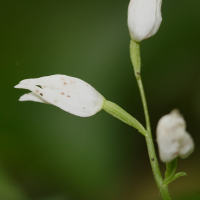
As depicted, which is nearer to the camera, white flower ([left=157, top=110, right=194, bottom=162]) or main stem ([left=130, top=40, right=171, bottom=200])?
white flower ([left=157, top=110, right=194, bottom=162])

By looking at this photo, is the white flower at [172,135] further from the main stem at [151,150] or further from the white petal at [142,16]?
the white petal at [142,16]

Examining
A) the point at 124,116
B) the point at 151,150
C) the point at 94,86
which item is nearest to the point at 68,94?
the point at 124,116

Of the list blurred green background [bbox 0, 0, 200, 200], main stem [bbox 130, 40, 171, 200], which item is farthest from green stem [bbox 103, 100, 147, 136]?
blurred green background [bbox 0, 0, 200, 200]

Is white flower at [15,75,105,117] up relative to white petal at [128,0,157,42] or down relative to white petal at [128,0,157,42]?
down

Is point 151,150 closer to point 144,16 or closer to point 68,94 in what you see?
point 68,94

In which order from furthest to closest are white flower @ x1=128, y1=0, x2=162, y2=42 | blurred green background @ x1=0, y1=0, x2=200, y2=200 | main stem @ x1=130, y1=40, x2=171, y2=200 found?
blurred green background @ x1=0, y1=0, x2=200, y2=200 < white flower @ x1=128, y1=0, x2=162, y2=42 < main stem @ x1=130, y1=40, x2=171, y2=200

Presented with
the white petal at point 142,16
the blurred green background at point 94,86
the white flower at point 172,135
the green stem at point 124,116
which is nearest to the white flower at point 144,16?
the white petal at point 142,16

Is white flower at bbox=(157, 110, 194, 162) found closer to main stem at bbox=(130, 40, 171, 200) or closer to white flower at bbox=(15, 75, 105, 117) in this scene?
main stem at bbox=(130, 40, 171, 200)

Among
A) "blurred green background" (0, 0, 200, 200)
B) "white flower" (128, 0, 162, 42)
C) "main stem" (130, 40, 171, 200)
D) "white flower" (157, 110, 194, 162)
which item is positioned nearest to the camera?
"white flower" (157, 110, 194, 162)
